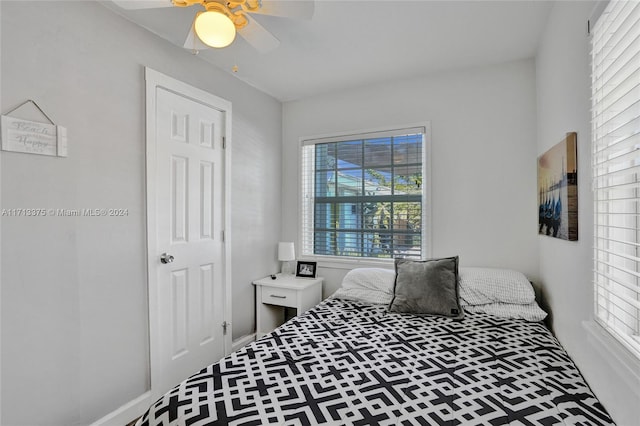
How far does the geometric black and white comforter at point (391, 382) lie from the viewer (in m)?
1.11

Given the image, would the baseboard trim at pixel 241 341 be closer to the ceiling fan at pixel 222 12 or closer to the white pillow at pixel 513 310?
the white pillow at pixel 513 310

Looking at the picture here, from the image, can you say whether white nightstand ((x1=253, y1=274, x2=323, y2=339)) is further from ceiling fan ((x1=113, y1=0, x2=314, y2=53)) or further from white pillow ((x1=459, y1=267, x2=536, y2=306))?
ceiling fan ((x1=113, y1=0, x2=314, y2=53))

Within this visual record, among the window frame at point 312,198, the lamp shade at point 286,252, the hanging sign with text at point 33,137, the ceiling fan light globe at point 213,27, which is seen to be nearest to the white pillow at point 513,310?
the window frame at point 312,198

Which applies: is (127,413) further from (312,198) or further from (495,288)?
(495,288)

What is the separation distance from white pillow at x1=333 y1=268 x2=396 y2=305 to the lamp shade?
0.76 meters

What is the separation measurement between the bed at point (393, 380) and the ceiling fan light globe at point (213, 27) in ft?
4.75

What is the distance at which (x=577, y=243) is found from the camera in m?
1.48

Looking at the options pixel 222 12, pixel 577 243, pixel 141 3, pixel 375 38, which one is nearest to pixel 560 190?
pixel 577 243

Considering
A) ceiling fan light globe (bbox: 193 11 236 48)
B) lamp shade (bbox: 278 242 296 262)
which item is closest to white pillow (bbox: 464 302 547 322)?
lamp shade (bbox: 278 242 296 262)

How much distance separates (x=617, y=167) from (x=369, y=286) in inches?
66.1

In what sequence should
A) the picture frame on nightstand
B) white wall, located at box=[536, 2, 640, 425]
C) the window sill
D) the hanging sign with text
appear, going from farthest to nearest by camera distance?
1. the picture frame on nightstand
2. the hanging sign with text
3. white wall, located at box=[536, 2, 640, 425]
4. the window sill

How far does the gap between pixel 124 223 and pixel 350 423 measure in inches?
66.2

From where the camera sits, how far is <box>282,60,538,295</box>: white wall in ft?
8.16

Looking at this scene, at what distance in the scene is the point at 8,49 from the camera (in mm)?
1446
